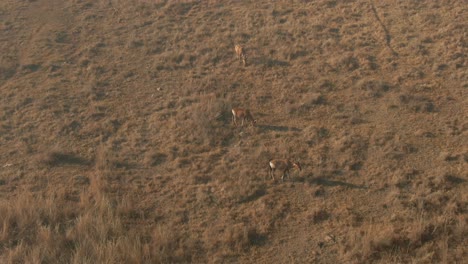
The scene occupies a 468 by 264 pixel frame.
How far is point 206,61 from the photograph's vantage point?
18469 millimetres

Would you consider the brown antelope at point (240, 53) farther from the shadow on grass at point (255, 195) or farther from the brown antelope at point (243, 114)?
the shadow on grass at point (255, 195)

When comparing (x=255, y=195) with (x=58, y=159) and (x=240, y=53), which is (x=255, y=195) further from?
(x=240, y=53)

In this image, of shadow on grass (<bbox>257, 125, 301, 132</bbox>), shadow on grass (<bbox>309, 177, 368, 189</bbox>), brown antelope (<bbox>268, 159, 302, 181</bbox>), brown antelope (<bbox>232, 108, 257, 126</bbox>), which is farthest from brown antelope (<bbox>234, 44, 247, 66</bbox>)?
shadow on grass (<bbox>309, 177, 368, 189</bbox>)

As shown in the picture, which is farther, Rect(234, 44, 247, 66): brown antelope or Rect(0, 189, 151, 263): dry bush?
Rect(234, 44, 247, 66): brown antelope

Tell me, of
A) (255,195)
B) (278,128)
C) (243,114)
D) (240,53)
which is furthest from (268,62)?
(255,195)

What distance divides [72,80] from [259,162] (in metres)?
8.87

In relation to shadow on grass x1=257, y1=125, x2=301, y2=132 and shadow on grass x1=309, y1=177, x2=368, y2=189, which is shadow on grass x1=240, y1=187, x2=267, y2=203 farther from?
shadow on grass x1=257, y1=125, x2=301, y2=132

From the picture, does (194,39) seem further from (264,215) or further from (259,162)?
(264,215)

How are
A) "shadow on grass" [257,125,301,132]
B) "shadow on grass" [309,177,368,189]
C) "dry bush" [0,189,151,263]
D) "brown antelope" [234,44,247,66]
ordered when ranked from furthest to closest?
"brown antelope" [234,44,247,66] < "shadow on grass" [257,125,301,132] < "shadow on grass" [309,177,368,189] < "dry bush" [0,189,151,263]

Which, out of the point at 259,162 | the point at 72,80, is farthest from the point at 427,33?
the point at 72,80

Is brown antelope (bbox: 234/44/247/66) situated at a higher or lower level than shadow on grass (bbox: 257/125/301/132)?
higher

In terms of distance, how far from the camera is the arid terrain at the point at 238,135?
978 cm

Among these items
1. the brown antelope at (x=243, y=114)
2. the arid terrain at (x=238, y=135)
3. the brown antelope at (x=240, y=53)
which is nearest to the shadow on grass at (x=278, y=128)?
the arid terrain at (x=238, y=135)

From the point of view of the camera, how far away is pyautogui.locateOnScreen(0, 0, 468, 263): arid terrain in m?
9.78
